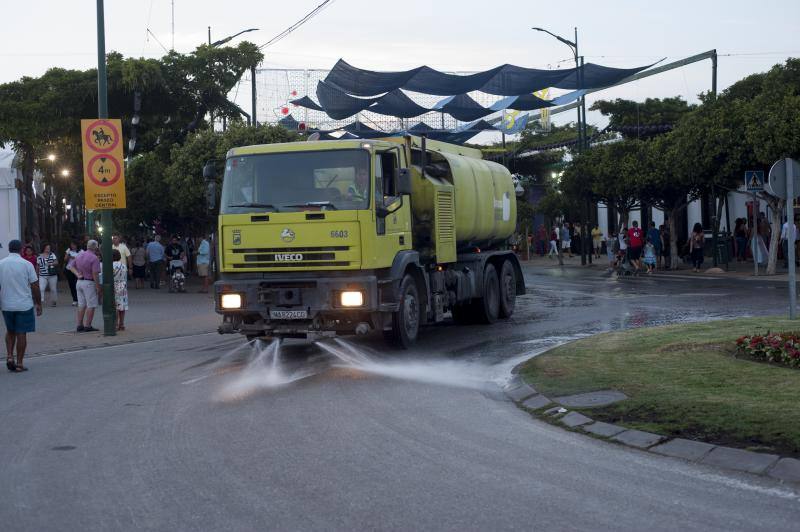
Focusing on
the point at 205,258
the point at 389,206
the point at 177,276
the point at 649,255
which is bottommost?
the point at 177,276

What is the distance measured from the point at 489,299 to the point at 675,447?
11.6 metres

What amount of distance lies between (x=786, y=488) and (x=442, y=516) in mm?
2322

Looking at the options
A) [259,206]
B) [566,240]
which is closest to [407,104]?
[566,240]

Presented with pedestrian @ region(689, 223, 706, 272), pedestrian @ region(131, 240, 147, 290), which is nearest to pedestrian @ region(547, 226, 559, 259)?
pedestrian @ region(689, 223, 706, 272)

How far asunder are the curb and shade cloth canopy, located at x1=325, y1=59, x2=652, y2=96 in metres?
29.1

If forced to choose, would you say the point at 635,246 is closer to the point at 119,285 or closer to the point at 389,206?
the point at 119,285

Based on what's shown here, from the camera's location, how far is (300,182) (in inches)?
554

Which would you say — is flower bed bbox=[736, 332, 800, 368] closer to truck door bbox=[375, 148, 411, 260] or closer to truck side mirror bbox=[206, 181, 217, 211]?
truck door bbox=[375, 148, 411, 260]

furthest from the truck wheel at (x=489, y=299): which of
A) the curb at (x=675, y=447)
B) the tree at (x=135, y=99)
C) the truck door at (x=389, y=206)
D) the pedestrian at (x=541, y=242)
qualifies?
the pedestrian at (x=541, y=242)

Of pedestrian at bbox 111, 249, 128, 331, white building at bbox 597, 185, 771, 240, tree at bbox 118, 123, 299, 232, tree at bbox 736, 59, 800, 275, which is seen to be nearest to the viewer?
pedestrian at bbox 111, 249, 128, 331

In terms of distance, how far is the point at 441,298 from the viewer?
16516 mm

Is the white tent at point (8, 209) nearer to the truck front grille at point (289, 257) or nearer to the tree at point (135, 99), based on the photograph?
the tree at point (135, 99)

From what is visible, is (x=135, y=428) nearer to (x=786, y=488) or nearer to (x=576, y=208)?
(x=786, y=488)

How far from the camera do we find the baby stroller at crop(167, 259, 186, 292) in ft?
108
